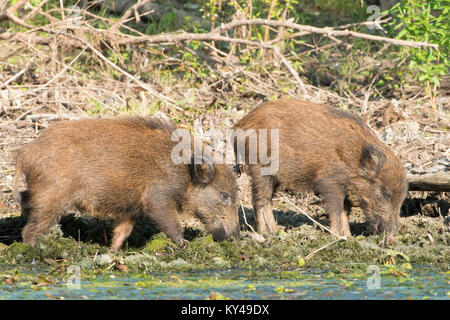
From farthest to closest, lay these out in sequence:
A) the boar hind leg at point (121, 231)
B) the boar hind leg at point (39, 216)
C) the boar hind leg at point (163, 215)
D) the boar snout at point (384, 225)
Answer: the boar snout at point (384, 225)
the boar hind leg at point (121, 231)
the boar hind leg at point (163, 215)
the boar hind leg at point (39, 216)

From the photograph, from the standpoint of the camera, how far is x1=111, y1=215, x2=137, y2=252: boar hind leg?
732 cm

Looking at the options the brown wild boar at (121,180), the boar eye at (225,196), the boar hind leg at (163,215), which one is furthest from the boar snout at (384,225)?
the boar hind leg at (163,215)

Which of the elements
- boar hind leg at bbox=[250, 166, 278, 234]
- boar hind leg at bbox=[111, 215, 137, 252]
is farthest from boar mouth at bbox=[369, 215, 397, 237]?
boar hind leg at bbox=[111, 215, 137, 252]

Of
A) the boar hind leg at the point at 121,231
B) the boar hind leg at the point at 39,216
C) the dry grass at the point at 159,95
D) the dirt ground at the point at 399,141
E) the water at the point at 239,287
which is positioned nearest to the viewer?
the water at the point at 239,287

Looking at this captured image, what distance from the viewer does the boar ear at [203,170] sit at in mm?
7398

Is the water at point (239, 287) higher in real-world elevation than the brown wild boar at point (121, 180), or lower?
lower

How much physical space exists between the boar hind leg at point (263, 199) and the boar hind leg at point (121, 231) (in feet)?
4.71

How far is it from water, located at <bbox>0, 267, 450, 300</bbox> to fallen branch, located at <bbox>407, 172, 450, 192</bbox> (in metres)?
1.78

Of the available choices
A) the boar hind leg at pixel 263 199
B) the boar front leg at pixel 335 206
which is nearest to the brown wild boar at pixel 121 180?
the boar hind leg at pixel 263 199

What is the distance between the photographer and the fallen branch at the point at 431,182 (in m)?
8.10

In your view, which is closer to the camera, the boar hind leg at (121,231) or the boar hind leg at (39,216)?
the boar hind leg at (39,216)

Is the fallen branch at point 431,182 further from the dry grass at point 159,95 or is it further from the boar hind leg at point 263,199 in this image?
the boar hind leg at point 263,199

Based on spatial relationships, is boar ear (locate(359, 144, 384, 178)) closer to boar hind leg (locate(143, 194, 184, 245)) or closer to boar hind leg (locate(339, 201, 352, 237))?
boar hind leg (locate(339, 201, 352, 237))

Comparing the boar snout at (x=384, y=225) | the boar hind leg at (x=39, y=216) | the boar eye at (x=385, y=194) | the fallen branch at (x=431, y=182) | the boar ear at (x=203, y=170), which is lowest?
the boar snout at (x=384, y=225)
